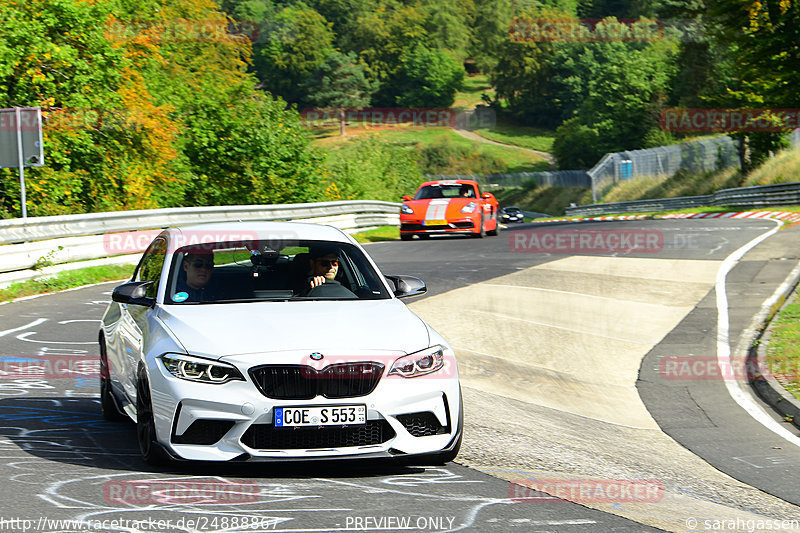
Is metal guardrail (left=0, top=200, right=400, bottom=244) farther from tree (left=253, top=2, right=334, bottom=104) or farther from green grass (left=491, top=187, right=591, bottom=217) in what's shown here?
tree (left=253, top=2, right=334, bottom=104)

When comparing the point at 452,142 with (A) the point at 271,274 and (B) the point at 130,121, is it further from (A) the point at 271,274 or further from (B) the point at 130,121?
(A) the point at 271,274

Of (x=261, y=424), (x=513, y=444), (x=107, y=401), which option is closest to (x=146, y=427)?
(x=261, y=424)

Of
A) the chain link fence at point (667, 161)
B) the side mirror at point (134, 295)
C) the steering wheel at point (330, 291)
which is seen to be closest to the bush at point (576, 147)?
the chain link fence at point (667, 161)

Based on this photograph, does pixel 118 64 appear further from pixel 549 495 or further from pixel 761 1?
pixel 549 495

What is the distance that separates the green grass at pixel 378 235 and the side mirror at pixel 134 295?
2098 cm

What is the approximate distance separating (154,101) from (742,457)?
29.2 metres

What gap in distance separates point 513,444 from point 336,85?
154m

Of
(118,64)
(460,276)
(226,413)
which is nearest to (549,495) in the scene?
(226,413)

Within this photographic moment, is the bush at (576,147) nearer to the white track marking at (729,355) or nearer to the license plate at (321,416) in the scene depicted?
the white track marking at (729,355)

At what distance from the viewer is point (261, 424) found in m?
5.64

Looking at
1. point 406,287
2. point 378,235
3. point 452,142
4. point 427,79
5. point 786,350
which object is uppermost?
point 427,79

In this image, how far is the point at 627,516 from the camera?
18.0 feet

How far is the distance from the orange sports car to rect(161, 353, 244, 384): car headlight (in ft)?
70.2

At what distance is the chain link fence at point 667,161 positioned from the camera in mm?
55938
